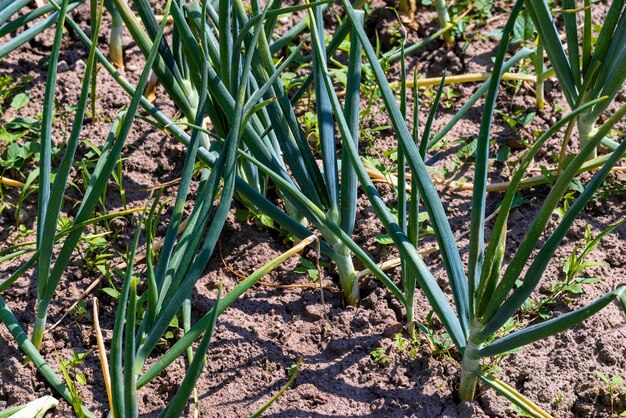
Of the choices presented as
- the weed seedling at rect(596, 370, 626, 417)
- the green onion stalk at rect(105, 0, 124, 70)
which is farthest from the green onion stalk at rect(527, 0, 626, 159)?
the green onion stalk at rect(105, 0, 124, 70)

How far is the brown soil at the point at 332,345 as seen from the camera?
169cm

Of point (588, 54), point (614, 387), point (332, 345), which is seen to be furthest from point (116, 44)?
point (614, 387)

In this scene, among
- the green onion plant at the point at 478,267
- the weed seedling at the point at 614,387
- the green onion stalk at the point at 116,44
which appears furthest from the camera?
the green onion stalk at the point at 116,44

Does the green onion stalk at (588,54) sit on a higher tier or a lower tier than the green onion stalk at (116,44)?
lower

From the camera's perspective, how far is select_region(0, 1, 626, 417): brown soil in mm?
1690

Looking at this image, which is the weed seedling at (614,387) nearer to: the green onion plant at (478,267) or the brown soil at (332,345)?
the brown soil at (332,345)

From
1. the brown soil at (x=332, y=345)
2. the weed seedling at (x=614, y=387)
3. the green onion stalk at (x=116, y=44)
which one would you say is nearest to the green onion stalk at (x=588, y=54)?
the brown soil at (x=332, y=345)

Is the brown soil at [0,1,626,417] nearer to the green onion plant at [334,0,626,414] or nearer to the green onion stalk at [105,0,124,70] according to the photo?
the green onion plant at [334,0,626,414]

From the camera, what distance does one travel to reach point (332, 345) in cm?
179

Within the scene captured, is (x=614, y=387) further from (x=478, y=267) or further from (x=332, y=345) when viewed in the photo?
(x=332, y=345)

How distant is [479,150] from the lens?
1.49 m

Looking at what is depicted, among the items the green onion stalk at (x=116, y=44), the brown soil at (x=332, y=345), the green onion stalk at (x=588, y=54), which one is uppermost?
the green onion stalk at (x=116, y=44)

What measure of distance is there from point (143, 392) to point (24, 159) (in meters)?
0.78

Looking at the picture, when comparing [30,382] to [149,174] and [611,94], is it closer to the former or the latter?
[149,174]
